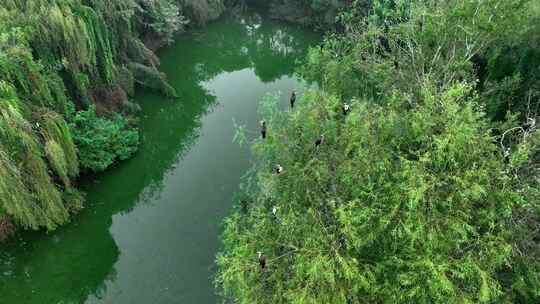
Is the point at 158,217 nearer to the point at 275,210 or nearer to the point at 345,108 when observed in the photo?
the point at 275,210

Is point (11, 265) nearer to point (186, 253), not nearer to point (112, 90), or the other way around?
point (186, 253)

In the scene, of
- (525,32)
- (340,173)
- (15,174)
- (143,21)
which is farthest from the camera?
(143,21)

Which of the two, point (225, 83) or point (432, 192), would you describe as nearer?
point (432, 192)

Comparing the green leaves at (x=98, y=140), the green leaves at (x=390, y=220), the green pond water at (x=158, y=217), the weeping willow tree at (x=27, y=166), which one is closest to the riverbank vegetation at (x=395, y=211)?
the green leaves at (x=390, y=220)

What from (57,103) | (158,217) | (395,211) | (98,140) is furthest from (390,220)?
(98,140)

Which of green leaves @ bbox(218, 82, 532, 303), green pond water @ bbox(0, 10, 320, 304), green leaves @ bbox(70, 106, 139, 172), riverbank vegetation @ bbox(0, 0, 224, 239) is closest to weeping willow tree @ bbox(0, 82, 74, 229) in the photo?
riverbank vegetation @ bbox(0, 0, 224, 239)

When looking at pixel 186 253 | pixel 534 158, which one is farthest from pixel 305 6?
pixel 534 158
